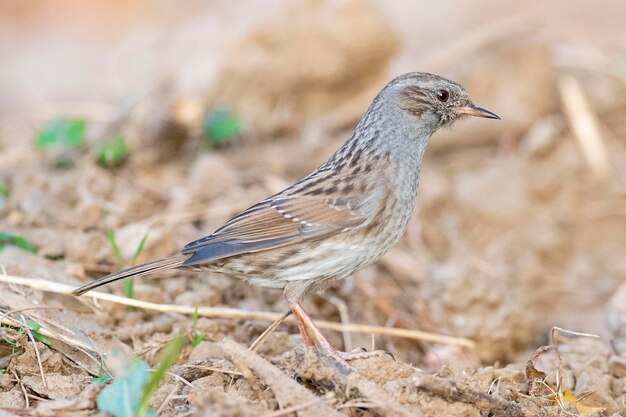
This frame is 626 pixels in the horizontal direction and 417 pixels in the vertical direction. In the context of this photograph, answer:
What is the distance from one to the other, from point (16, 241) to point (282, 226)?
196 centimetres

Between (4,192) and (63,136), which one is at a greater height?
(63,136)

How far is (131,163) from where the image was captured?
7.96 meters

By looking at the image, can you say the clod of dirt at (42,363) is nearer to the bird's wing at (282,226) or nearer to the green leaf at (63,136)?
the bird's wing at (282,226)

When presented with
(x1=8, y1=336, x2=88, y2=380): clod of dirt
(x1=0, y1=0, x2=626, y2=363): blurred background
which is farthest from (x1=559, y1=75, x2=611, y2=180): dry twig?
(x1=8, y1=336, x2=88, y2=380): clod of dirt

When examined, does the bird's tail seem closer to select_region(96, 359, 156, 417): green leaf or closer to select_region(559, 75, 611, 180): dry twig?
select_region(96, 359, 156, 417): green leaf

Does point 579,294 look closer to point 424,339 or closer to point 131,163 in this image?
point 424,339

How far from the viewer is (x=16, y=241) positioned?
19.9 ft

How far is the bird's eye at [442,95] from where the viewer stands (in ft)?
19.1

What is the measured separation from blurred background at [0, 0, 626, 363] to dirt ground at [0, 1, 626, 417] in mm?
22

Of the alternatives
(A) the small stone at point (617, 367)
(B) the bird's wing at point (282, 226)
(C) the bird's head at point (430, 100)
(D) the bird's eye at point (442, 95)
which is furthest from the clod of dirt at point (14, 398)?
(A) the small stone at point (617, 367)

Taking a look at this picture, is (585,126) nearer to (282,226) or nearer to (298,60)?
(298,60)

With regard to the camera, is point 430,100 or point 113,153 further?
point 113,153

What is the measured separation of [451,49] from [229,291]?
4248 millimetres

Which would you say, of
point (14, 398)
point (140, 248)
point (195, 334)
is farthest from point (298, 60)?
point (14, 398)
